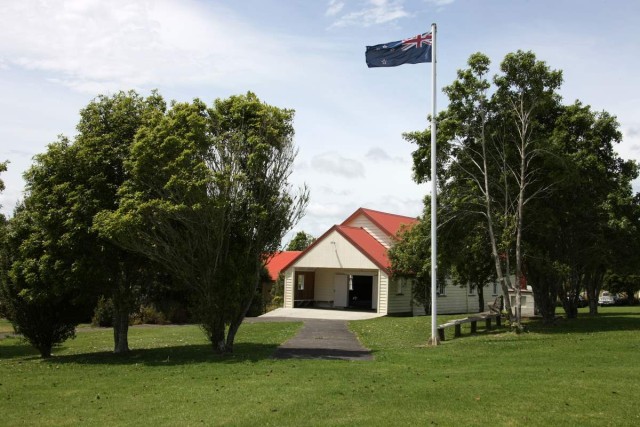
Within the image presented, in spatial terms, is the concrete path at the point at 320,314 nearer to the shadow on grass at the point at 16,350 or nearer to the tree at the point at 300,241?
the shadow on grass at the point at 16,350

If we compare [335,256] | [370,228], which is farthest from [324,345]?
[370,228]

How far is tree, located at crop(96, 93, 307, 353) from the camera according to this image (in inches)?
611

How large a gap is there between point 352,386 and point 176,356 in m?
7.70

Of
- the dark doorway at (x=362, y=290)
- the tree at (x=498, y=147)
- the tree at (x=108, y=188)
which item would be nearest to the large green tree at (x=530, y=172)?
the tree at (x=498, y=147)

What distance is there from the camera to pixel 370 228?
3903 centimetres

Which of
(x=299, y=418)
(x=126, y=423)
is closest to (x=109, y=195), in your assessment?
(x=126, y=423)

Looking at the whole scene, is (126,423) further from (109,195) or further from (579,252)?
(579,252)

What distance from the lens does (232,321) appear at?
55.4 ft

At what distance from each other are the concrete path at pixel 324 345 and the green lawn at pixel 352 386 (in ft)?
1.94

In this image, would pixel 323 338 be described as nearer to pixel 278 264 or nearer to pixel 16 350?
pixel 16 350

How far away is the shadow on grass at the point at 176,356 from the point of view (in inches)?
612

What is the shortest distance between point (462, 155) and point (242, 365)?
11.7 m

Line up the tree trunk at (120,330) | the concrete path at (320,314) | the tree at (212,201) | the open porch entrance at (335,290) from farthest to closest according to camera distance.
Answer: the open porch entrance at (335,290)
the concrete path at (320,314)
the tree trunk at (120,330)
the tree at (212,201)

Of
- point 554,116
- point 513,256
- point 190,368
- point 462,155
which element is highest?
point 554,116
